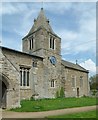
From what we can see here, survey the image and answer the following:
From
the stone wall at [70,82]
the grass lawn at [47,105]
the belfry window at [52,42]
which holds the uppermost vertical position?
the belfry window at [52,42]

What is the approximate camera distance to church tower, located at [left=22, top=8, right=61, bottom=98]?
35062mm

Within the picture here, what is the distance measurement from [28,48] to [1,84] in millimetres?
19727

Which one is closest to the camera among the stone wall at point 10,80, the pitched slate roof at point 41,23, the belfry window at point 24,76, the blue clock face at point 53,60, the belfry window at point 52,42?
the stone wall at point 10,80

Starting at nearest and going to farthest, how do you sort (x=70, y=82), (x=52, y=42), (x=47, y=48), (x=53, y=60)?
(x=47, y=48) → (x=53, y=60) → (x=52, y=42) → (x=70, y=82)

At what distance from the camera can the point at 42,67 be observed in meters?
34.2

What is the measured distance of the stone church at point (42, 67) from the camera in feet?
100

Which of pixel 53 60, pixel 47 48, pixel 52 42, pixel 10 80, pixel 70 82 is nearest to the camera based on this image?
pixel 10 80

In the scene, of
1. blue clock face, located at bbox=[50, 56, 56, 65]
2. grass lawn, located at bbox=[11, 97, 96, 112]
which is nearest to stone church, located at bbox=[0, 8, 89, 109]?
blue clock face, located at bbox=[50, 56, 56, 65]

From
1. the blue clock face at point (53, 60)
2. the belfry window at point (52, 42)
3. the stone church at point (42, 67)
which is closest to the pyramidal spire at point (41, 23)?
the stone church at point (42, 67)

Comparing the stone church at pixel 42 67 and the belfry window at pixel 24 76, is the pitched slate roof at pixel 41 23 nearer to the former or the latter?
the stone church at pixel 42 67

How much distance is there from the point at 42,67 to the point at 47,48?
11.7ft

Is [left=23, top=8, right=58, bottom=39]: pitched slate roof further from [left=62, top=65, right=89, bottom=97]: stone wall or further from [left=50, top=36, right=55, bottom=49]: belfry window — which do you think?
[left=62, top=65, right=89, bottom=97]: stone wall

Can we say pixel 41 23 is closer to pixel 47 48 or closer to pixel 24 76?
pixel 47 48

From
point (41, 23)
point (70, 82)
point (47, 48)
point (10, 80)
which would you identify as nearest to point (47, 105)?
point (10, 80)
